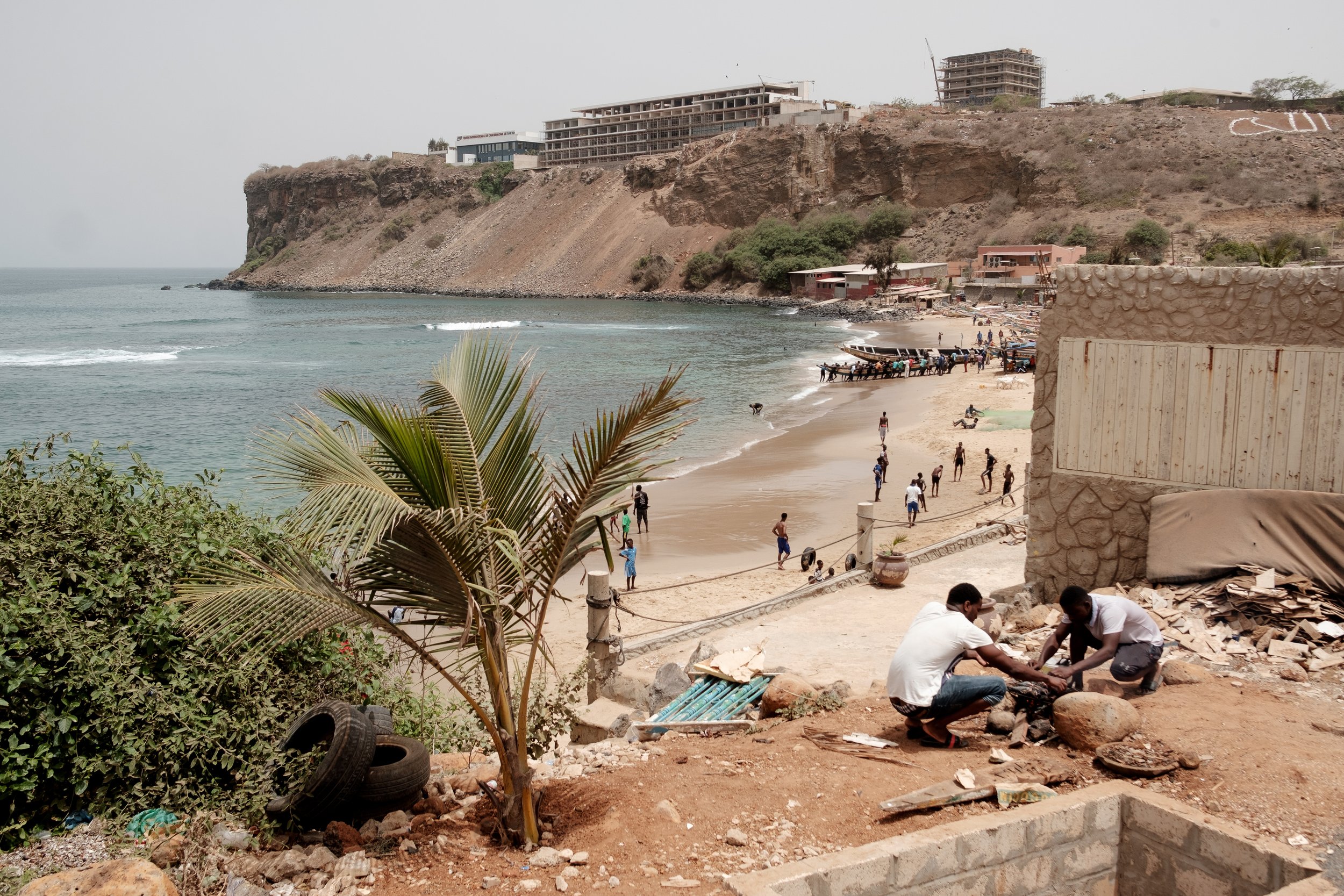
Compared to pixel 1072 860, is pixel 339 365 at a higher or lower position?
lower

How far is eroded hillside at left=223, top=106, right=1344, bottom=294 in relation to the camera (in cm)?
7694

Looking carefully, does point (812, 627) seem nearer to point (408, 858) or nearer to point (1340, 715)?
point (1340, 715)

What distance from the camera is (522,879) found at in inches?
184

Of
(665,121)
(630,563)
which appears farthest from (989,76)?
(630,563)

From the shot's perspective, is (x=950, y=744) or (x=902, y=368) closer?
(x=950, y=744)

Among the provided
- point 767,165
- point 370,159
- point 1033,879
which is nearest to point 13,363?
point 1033,879

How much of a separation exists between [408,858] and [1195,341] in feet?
23.1

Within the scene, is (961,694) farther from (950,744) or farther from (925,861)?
(925,861)

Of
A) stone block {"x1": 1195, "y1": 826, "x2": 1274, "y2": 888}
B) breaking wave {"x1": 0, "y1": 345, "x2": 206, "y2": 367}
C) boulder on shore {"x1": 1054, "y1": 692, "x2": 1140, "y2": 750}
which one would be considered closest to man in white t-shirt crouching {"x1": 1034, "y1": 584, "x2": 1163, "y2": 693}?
boulder on shore {"x1": 1054, "y1": 692, "x2": 1140, "y2": 750}

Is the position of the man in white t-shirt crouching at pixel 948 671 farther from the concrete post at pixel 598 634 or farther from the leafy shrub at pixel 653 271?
the leafy shrub at pixel 653 271

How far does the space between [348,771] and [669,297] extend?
98.6 meters

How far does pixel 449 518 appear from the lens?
16.0 ft

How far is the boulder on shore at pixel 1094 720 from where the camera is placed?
18.0ft

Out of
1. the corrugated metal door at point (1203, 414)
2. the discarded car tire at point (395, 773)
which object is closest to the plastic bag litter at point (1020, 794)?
the discarded car tire at point (395, 773)
